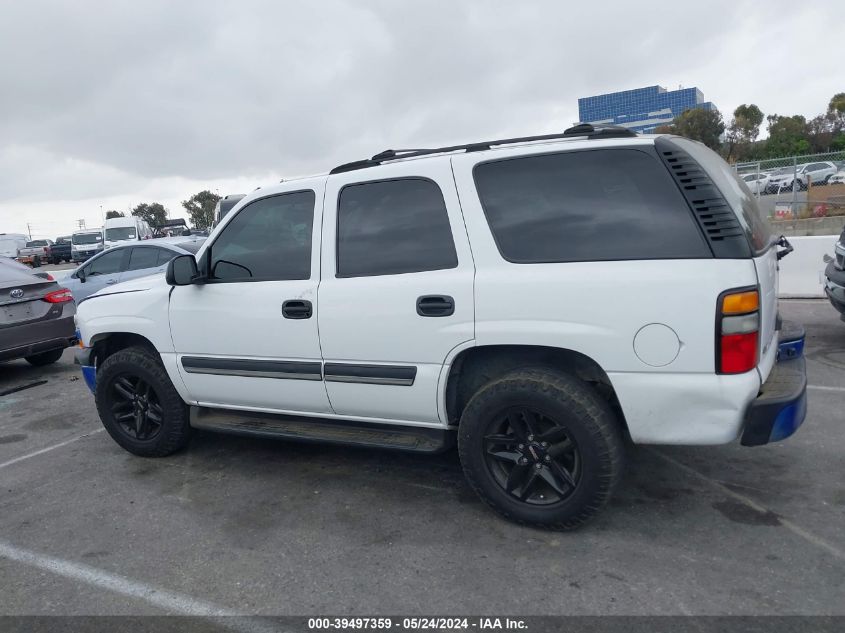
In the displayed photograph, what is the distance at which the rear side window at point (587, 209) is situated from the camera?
2.94m

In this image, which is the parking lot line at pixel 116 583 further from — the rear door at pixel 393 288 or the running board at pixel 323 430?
the rear door at pixel 393 288

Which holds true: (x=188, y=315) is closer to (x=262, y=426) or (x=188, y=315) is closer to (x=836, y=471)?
(x=262, y=426)

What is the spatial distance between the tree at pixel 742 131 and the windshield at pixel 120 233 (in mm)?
33999

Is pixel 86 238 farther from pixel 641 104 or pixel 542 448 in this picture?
pixel 641 104

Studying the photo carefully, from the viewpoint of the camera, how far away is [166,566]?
10.4ft

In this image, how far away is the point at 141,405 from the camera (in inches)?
181

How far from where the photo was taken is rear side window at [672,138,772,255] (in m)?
2.99

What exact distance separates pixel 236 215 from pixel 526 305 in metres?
2.11

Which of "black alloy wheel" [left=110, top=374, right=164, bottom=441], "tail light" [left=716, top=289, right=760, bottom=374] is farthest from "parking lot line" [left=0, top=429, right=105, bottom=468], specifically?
"tail light" [left=716, top=289, right=760, bottom=374]

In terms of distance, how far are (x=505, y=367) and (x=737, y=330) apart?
114cm

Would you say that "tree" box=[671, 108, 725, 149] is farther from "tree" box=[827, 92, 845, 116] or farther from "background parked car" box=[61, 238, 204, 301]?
"background parked car" box=[61, 238, 204, 301]

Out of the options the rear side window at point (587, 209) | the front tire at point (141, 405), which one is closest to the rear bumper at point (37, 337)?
the front tire at point (141, 405)

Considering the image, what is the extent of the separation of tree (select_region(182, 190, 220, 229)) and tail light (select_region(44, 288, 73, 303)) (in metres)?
67.3

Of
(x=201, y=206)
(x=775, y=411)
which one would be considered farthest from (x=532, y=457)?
(x=201, y=206)
